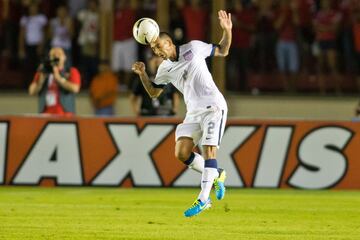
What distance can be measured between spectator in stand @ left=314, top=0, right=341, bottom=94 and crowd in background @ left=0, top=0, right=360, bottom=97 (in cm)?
2

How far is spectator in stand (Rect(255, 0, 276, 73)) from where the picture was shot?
22109 mm

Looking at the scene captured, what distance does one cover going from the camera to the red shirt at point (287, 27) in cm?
2197

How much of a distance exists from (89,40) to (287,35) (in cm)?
410

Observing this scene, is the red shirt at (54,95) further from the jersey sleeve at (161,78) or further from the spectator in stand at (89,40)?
the jersey sleeve at (161,78)

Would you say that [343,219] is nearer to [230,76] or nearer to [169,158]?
[169,158]

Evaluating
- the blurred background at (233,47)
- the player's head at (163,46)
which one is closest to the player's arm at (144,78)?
the player's head at (163,46)

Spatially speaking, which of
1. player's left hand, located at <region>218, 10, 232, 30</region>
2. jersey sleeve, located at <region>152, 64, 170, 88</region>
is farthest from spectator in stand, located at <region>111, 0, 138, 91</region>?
player's left hand, located at <region>218, 10, 232, 30</region>

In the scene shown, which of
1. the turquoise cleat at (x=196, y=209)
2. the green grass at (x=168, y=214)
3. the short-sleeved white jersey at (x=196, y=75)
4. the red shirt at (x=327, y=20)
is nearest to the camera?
the green grass at (x=168, y=214)

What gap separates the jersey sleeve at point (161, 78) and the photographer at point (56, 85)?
5.10m

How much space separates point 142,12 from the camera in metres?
22.9

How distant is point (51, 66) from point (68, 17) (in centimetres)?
497

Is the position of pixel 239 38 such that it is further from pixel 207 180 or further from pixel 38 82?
pixel 207 180

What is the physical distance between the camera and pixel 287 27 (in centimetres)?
2197

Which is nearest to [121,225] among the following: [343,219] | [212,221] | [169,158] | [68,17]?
[212,221]
